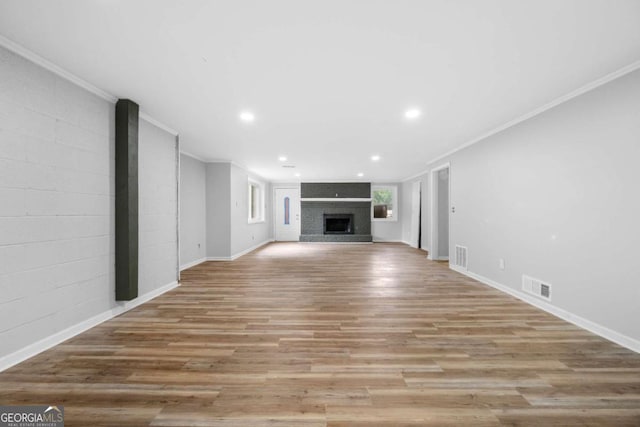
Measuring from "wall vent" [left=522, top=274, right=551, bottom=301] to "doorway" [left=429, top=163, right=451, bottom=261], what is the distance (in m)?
3.05

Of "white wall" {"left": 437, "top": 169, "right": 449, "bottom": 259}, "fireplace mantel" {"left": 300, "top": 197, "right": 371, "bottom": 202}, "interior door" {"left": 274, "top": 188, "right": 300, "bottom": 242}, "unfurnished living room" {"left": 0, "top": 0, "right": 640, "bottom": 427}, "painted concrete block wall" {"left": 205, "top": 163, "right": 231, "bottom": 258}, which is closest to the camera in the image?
"unfurnished living room" {"left": 0, "top": 0, "right": 640, "bottom": 427}

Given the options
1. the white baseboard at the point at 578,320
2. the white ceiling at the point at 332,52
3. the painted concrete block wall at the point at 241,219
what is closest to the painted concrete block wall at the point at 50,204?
the white ceiling at the point at 332,52

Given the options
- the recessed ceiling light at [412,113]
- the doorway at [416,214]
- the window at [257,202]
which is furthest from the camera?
the window at [257,202]

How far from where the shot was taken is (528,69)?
2258 mm

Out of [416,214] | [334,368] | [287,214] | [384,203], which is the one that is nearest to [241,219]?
[287,214]

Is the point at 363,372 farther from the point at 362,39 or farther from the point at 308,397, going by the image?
the point at 362,39

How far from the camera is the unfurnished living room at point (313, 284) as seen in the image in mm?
1607

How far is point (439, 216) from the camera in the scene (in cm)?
648

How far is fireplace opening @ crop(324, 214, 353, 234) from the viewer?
10.2 metres

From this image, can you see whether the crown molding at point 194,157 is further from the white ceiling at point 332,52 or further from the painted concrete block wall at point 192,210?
the white ceiling at point 332,52

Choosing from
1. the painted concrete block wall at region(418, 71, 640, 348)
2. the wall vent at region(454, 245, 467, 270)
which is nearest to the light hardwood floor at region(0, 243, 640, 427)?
the painted concrete block wall at region(418, 71, 640, 348)

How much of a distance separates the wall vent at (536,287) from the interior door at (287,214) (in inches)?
311

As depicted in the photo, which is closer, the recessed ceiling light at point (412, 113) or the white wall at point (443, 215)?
the recessed ceiling light at point (412, 113)

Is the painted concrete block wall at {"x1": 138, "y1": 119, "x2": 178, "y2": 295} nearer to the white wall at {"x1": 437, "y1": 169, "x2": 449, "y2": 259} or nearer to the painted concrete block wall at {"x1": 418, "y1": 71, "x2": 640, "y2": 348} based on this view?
the painted concrete block wall at {"x1": 418, "y1": 71, "x2": 640, "y2": 348}
